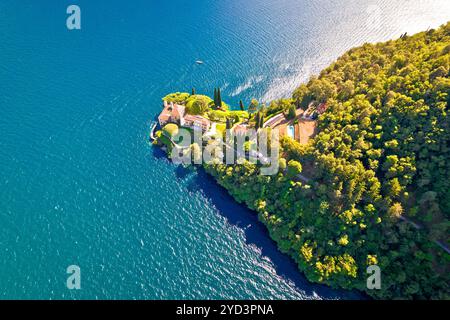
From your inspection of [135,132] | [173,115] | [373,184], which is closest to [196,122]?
[173,115]

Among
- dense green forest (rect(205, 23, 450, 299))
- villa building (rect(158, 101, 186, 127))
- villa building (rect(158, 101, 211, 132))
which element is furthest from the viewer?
villa building (rect(158, 101, 186, 127))

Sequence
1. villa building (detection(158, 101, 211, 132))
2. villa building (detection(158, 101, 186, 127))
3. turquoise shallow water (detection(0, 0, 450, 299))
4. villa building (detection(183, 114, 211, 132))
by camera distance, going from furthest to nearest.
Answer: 1. villa building (detection(158, 101, 186, 127))
2. villa building (detection(158, 101, 211, 132))
3. villa building (detection(183, 114, 211, 132))
4. turquoise shallow water (detection(0, 0, 450, 299))

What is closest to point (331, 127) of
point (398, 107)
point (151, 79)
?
point (398, 107)

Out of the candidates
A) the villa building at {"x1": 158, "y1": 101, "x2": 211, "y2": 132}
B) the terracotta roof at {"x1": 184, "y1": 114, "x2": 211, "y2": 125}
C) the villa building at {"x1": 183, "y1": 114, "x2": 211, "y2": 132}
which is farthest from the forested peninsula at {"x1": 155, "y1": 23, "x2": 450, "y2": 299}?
the terracotta roof at {"x1": 184, "y1": 114, "x2": 211, "y2": 125}

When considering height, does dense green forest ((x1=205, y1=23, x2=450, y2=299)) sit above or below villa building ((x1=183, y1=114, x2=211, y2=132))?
below

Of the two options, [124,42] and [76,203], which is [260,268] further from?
[124,42]

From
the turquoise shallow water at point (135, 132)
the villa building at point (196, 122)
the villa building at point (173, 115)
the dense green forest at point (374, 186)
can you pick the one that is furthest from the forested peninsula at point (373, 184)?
the villa building at point (173, 115)

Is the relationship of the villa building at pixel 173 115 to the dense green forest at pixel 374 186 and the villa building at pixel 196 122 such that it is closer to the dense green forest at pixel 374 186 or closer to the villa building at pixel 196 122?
the villa building at pixel 196 122

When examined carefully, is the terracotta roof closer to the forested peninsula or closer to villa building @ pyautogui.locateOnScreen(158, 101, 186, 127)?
villa building @ pyautogui.locateOnScreen(158, 101, 186, 127)
